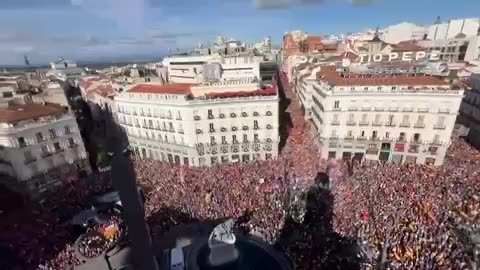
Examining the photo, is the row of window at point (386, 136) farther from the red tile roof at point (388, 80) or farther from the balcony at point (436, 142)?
the red tile roof at point (388, 80)

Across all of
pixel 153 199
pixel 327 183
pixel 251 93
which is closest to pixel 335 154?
pixel 327 183

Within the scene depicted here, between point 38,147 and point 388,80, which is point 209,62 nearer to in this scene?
point 388,80

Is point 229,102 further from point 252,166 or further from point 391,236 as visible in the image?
point 391,236

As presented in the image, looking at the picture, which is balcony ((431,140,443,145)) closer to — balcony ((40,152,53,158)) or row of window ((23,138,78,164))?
row of window ((23,138,78,164))

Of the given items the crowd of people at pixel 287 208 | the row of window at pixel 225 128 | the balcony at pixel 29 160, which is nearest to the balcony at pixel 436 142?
the crowd of people at pixel 287 208

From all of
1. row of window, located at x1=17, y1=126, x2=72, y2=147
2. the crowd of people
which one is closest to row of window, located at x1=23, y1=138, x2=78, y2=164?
row of window, located at x1=17, y1=126, x2=72, y2=147
